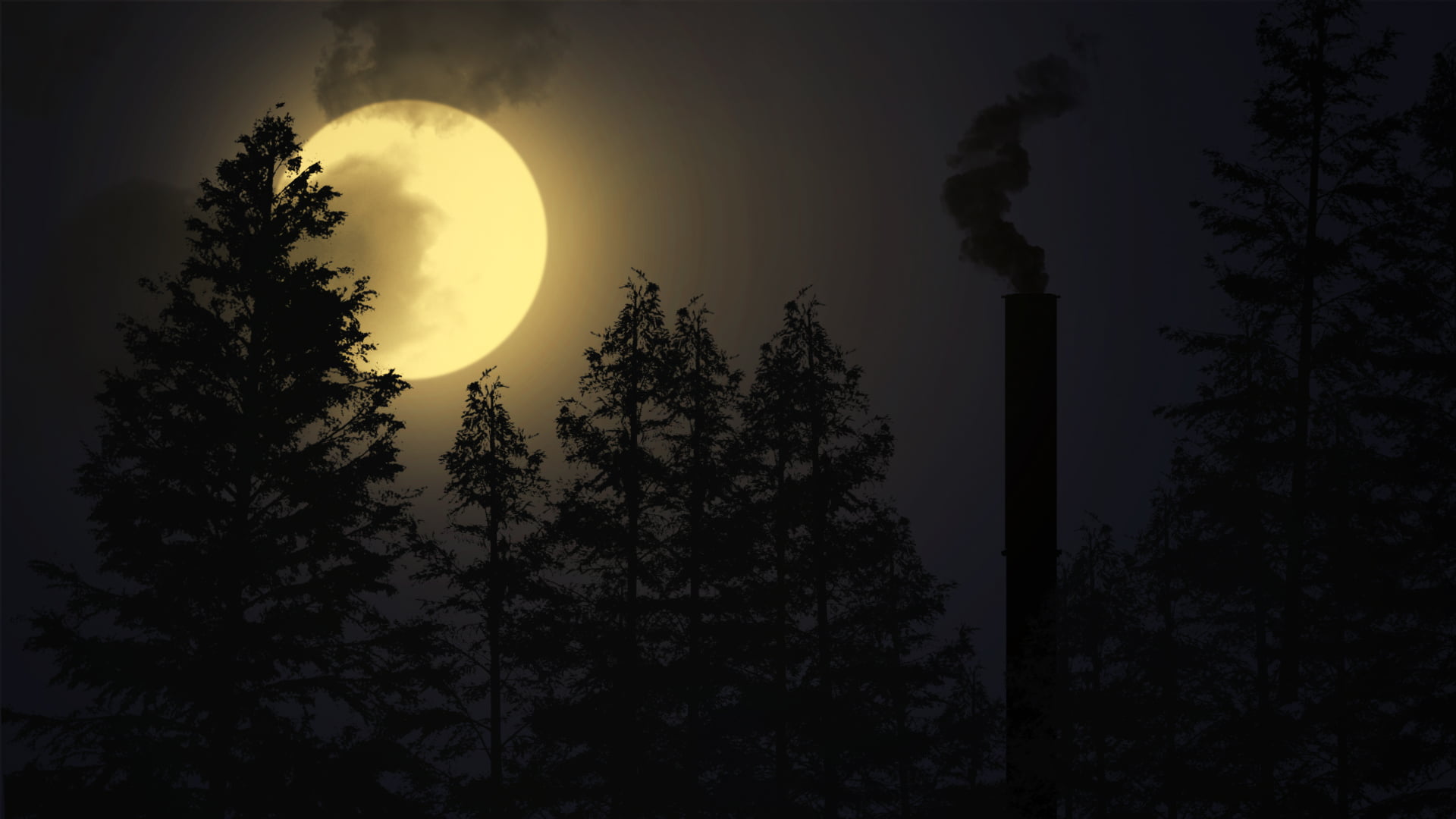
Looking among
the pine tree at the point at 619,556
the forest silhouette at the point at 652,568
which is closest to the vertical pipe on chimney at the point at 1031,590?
the forest silhouette at the point at 652,568

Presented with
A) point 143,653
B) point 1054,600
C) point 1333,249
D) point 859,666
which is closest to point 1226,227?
point 1333,249

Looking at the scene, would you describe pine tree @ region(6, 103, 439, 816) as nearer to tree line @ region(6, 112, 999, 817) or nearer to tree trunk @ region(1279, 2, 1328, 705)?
tree line @ region(6, 112, 999, 817)

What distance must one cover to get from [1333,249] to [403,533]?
51.3ft

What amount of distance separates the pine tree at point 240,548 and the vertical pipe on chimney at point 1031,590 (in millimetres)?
9432

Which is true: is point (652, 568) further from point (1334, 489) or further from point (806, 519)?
point (1334, 489)

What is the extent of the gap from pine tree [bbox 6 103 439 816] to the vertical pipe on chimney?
9432mm

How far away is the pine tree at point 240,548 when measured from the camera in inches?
648

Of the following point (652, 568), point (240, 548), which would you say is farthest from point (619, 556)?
point (240, 548)

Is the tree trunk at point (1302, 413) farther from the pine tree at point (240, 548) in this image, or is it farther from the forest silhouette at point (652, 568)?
the pine tree at point (240, 548)

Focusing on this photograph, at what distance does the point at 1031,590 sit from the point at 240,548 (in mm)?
11704

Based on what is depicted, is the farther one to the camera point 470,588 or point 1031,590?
point 470,588

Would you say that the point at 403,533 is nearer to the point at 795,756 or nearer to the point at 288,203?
the point at 288,203

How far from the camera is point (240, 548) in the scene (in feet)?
56.0

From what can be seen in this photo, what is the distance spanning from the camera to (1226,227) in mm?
18125
